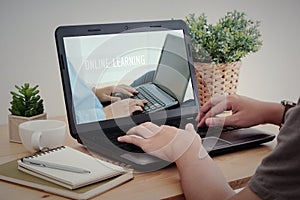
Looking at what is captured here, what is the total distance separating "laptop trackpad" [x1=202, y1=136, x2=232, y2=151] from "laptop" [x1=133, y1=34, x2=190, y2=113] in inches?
7.8

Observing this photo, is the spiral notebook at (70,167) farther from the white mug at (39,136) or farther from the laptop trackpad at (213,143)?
the laptop trackpad at (213,143)

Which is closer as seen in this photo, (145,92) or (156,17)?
(145,92)

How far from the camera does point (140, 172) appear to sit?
93 centimetres

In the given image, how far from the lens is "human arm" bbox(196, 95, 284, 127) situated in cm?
115

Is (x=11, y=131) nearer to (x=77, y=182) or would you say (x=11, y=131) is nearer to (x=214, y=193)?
(x=77, y=182)

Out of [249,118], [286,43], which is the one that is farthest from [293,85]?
[249,118]

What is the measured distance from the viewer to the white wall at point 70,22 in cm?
137

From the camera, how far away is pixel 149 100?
1225 mm

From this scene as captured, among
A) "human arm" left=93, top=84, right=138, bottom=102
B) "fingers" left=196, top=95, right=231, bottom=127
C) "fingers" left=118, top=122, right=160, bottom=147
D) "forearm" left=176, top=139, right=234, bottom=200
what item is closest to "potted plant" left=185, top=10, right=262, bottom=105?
"fingers" left=196, top=95, right=231, bottom=127

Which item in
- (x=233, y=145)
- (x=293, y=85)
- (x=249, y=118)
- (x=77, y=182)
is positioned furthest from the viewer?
(x=293, y=85)

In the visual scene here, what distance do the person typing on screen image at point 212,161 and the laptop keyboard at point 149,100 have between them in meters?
0.11

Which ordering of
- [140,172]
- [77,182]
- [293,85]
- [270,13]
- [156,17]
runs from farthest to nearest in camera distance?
[293,85] → [270,13] → [156,17] → [140,172] → [77,182]

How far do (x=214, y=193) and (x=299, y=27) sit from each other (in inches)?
54.4

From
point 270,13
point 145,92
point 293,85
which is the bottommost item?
point 293,85
